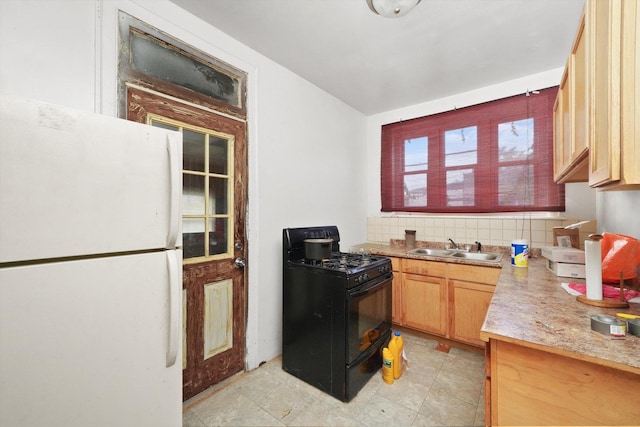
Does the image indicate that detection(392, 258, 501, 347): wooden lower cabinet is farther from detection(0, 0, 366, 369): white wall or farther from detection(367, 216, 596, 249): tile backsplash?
detection(0, 0, 366, 369): white wall

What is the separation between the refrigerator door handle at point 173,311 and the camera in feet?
3.74

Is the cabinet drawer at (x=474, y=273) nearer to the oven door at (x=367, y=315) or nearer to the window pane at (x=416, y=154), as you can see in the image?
the oven door at (x=367, y=315)

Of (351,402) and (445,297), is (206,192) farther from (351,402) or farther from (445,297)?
(445,297)

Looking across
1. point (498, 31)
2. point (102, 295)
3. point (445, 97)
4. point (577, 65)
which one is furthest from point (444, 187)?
point (102, 295)

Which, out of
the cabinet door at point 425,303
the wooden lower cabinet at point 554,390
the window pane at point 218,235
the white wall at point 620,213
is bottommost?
the cabinet door at point 425,303

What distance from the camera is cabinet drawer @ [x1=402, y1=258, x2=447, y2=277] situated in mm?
2617

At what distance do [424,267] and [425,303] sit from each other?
14.3 inches

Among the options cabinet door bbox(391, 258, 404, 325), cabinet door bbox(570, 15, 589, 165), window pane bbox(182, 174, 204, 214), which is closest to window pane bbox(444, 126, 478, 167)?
cabinet door bbox(391, 258, 404, 325)

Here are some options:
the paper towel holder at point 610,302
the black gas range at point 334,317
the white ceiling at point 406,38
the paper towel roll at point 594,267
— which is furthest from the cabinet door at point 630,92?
the black gas range at point 334,317

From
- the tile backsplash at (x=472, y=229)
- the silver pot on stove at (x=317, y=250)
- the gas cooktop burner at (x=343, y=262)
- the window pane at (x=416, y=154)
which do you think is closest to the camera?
the gas cooktop burner at (x=343, y=262)

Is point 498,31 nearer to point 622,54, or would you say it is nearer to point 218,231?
point 622,54

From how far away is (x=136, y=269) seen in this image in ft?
3.49

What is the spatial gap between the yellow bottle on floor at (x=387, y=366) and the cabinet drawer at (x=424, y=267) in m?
0.93

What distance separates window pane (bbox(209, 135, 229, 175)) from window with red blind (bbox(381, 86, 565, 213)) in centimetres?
222
